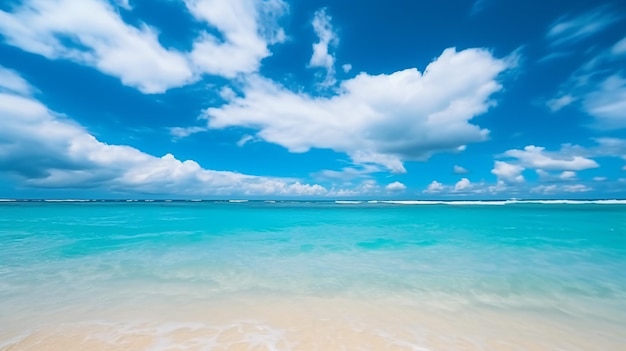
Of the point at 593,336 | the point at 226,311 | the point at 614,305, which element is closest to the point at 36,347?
the point at 226,311

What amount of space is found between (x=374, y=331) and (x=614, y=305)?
588 centimetres

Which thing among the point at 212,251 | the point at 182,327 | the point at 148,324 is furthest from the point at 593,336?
the point at 212,251

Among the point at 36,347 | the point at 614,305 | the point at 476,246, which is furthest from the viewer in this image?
the point at 476,246

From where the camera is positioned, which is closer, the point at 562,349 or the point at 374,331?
the point at 562,349

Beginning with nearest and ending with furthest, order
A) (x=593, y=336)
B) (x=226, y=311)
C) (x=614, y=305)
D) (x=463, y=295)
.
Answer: (x=593, y=336) → (x=226, y=311) → (x=614, y=305) → (x=463, y=295)

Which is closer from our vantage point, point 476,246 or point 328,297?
point 328,297

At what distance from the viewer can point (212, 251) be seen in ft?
38.9

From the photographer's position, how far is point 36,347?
420cm

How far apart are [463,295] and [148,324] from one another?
22.4ft

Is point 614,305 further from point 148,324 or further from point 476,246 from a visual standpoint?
point 148,324

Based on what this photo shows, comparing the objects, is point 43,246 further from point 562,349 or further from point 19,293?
point 562,349

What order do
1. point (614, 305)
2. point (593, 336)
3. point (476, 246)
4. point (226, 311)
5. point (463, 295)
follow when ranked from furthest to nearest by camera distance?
point (476, 246) < point (463, 295) < point (614, 305) < point (226, 311) < point (593, 336)

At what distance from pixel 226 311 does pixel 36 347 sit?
2.84 metres

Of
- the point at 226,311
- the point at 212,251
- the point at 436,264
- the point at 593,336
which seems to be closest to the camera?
the point at 593,336
